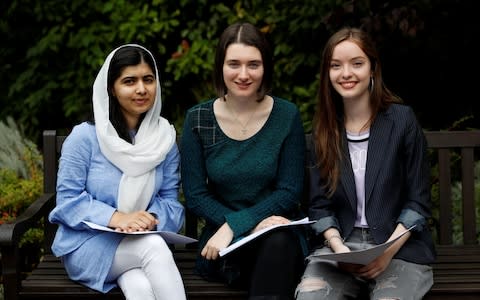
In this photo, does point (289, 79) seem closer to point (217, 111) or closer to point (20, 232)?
point (217, 111)

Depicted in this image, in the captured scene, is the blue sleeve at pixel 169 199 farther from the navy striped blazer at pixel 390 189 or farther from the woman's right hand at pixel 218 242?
the navy striped blazer at pixel 390 189

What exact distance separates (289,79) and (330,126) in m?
2.34

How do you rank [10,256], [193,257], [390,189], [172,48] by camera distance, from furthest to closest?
[172,48] < [193,257] < [390,189] < [10,256]

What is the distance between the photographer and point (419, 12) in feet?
20.1

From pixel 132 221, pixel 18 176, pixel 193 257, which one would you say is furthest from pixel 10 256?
pixel 18 176

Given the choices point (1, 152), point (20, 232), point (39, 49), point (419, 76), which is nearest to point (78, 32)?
Answer: point (39, 49)

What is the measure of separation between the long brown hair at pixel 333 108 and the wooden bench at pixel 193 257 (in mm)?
701

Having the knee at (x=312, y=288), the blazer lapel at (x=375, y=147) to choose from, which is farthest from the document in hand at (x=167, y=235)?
the blazer lapel at (x=375, y=147)

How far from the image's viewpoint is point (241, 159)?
15.3ft

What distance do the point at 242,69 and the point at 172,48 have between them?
2900 mm

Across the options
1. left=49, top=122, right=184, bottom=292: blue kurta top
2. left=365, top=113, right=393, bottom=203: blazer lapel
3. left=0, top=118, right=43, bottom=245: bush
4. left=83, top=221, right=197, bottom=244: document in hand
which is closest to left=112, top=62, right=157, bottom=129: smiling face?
left=49, top=122, right=184, bottom=292: blue kurta top

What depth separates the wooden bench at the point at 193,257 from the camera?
4.43 m

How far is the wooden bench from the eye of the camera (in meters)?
4.43

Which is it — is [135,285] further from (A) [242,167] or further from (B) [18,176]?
(B) [18,176]
